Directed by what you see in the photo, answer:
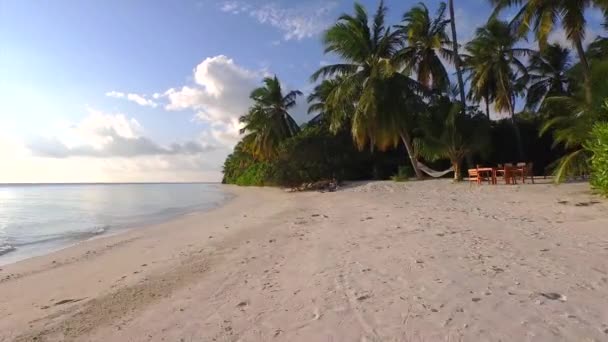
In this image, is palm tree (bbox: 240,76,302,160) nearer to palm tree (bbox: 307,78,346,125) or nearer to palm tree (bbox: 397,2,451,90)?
palm tree (bbox: 307,78,346,125)

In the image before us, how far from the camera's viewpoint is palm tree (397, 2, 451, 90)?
21.5 meters

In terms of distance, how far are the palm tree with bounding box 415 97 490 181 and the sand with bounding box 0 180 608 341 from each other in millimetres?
9622

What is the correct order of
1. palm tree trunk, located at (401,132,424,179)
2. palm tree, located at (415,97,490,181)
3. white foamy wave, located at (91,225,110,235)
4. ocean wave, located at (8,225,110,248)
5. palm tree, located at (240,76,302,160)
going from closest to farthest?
ocean wave, located at (8,225,110,248) < white foamy wave, located at (91,225,110,235) < palm tree, located at (415,97,490,181) < palm tree trunk, located at (401,132,424,179) < palm tree, located at (240,76,302,160)

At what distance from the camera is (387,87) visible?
19.4 m

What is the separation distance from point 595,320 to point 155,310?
3.62 m

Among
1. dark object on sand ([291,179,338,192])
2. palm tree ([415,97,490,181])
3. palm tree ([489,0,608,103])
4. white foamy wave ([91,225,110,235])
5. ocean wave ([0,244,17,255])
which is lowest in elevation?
ocean wave ([0,244,17,255])

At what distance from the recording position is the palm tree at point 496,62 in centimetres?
2367

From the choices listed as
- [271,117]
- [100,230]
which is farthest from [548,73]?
[100,230]

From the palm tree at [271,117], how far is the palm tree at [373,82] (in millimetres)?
11692

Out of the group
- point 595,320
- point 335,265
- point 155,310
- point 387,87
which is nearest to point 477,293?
point 595,320

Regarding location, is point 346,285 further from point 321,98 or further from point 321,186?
point 321,98

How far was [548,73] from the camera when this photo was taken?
88.3 feet

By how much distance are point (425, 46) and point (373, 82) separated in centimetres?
478

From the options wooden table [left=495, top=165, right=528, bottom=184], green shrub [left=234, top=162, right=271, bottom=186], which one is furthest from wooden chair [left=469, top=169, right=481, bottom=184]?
green shrub [left=234, top=162, right=271, bottom=186]
